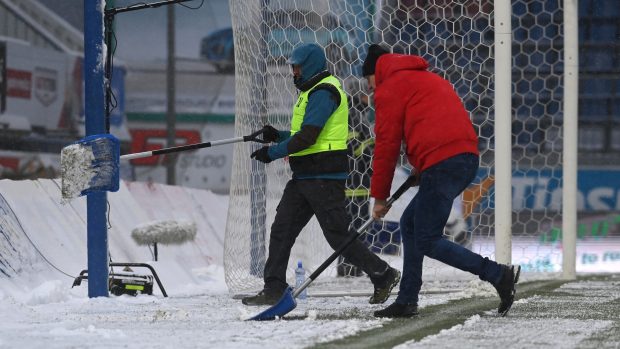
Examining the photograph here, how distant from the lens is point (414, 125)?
6598 millimetres

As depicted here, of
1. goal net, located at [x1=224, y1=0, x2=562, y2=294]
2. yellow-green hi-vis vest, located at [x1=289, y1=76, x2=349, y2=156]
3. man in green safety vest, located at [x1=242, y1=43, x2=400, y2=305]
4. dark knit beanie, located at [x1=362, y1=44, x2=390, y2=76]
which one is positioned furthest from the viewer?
goal net, located at [x1=224, y1=0, x2=562, y2=294]

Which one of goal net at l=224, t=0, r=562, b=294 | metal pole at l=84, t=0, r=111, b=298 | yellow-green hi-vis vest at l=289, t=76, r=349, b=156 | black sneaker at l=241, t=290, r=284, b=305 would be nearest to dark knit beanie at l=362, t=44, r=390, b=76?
yellow-green hi-vis vest at l=289, t=76, r=349, b=156

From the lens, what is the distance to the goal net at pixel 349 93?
9.36 m

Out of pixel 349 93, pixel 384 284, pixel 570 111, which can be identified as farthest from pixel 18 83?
pixel 384 284

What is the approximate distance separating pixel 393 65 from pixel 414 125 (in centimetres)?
33

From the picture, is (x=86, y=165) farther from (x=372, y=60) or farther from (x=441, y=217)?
(x=441, y=217)

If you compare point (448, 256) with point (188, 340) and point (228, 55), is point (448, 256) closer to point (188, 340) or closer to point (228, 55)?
point (188, 340)

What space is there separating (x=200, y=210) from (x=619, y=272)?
432 cm

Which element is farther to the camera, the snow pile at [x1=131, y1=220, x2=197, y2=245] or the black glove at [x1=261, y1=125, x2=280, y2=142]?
the snow pile at [x1=131, y1=220, x2=197, y2=245]

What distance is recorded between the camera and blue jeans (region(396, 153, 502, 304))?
21.5 feet

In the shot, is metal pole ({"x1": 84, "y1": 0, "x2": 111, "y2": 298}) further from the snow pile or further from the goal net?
the snow pile

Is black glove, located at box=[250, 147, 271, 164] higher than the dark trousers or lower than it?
higher

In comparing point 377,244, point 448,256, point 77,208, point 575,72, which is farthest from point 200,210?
point 448,256

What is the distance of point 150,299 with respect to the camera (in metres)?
8.24
